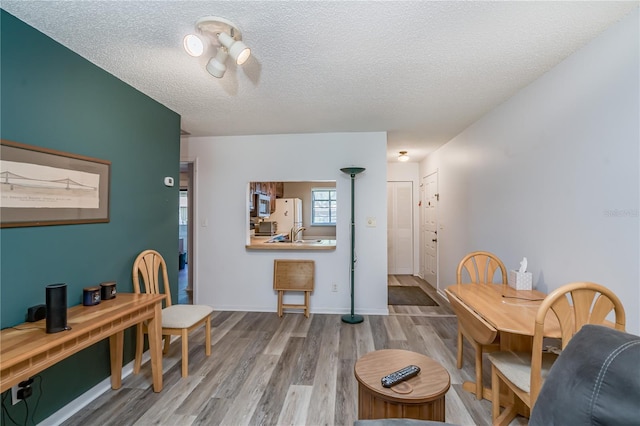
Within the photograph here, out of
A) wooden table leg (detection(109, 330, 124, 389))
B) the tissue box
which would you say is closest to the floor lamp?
the tissue box

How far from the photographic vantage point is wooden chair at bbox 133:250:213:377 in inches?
86.0

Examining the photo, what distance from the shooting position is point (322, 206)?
6.63 meters

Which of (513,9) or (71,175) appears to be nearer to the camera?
(513,9)

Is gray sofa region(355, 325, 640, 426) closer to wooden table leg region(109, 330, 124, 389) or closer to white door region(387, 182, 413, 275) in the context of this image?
wooden table leg region(109, 330, 124, 389)

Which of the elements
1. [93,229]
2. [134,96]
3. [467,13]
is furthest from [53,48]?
[467,13]

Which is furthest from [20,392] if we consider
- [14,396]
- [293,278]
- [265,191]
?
[265,191]

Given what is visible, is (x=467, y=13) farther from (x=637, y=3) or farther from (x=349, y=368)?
(x=349, y=368)

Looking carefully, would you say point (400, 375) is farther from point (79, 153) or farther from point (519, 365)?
point (79, 153)

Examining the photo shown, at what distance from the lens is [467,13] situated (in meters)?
1.48

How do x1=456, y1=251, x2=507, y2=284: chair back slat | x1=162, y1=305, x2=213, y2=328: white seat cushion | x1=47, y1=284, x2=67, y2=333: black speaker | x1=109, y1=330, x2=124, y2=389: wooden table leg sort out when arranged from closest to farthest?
x1=47, y1=284, x2=67, y2=333: black speaker < x1=109, y1=330, x2=124, y2=389: wooden table leg < x1=162, y1=305, x2=213, y2=328: white seat cushion < x1=456, y1=251, x2=507, y2=284: chair back slat

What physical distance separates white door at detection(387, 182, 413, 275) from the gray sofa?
5083 mm

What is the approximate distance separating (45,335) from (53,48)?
1.69m

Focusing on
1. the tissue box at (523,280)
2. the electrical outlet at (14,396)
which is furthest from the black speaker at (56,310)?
the tissue box at (523,280)

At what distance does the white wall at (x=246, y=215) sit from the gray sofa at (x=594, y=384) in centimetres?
277
